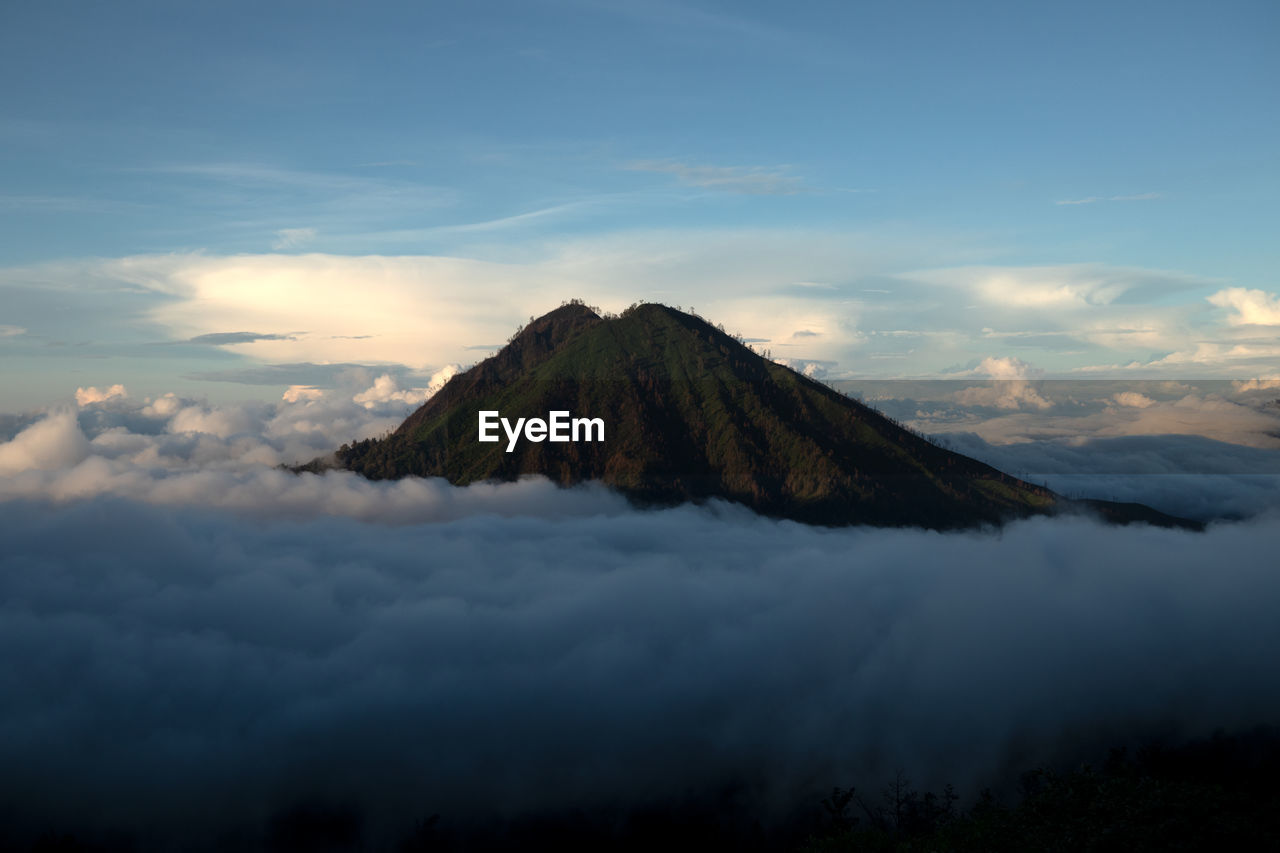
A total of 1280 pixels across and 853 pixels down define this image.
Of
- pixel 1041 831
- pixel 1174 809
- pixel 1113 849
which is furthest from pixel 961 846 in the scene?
pixel 1174 809

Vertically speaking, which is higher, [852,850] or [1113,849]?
[1113,849]

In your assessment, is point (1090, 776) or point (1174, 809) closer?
point (1174, 809)

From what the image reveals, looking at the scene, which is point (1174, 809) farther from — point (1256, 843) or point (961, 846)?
point (961, 846)

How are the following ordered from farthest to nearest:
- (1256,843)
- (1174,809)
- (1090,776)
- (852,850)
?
(1090,776) < (852,850) < (1174,809) < (1256,843)

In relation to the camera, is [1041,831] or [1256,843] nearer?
[1256,843]

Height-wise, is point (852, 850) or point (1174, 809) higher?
point (1174, 809)

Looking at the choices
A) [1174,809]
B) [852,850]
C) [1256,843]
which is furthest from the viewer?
[852,850]

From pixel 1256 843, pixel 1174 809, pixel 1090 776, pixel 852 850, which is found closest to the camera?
pixel 1256 843

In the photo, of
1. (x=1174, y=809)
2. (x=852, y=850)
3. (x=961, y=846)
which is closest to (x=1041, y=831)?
(x=961, y=846)

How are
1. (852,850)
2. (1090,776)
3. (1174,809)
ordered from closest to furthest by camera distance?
1. (1174,809)
2. (852,850)
3. (1090,776)

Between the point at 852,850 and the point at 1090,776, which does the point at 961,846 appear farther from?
the point at 1090,776
